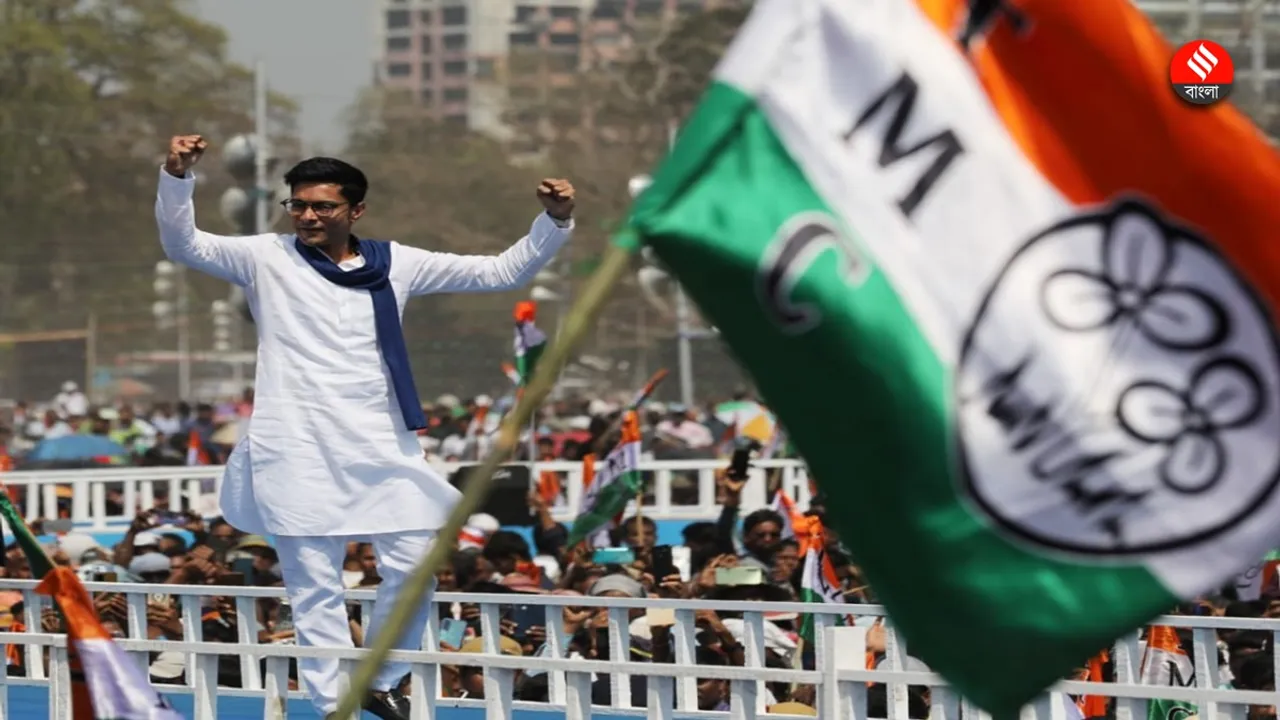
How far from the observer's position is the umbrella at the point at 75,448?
2767 cm

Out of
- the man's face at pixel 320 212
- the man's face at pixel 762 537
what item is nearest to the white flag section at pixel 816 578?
the man's face at pixel 320 212

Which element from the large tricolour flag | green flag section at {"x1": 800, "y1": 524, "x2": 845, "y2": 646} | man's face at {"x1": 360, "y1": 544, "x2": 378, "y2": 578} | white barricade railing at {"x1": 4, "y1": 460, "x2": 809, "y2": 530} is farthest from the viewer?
white barricade railing at {"x1": 4, "y1": 460, "x2": 809, "y2": 530}

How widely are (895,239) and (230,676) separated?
6169 mm

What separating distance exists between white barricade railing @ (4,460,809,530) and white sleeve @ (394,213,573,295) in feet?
39.1

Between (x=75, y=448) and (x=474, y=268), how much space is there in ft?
70.1

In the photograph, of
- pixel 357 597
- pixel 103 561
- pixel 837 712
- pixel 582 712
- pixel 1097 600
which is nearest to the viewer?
pixel 1097 600

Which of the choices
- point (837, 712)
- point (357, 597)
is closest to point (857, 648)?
point (837, 712)

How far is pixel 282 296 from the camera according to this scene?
7.26 meters

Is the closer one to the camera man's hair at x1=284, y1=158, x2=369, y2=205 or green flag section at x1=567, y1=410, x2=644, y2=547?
man's hair at x1=284, y1=158, x2=369, y2=205

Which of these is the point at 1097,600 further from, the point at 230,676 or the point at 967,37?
the point at 230,676

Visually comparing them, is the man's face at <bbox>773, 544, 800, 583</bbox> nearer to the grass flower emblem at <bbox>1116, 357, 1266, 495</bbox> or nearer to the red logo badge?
the red logo badge

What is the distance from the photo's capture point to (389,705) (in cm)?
728

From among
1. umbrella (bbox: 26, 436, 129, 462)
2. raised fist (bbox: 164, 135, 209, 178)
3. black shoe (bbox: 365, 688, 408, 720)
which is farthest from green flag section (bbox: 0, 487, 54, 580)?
umbrella (bbox: 26, 436, 129, 462)

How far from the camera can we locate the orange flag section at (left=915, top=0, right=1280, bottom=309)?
401 cm
